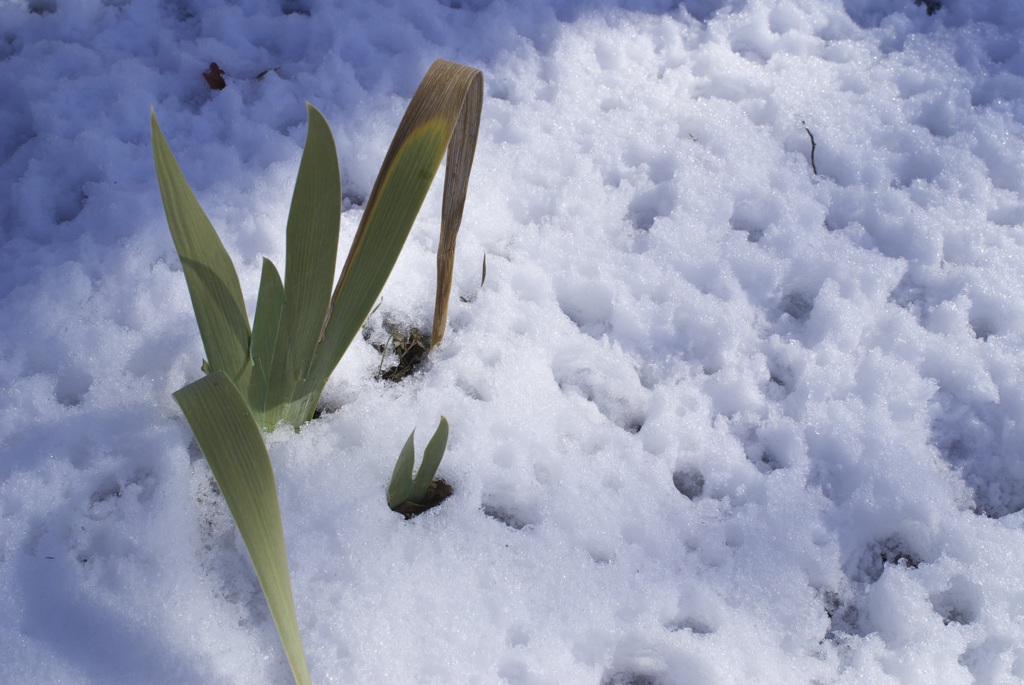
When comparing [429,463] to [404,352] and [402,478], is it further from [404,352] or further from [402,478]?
[404,352]

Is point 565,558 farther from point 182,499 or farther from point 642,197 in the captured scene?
point 642,197

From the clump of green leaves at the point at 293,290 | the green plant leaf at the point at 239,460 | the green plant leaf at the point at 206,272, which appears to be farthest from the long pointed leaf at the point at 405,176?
the green plant leaf at the point at 239,460

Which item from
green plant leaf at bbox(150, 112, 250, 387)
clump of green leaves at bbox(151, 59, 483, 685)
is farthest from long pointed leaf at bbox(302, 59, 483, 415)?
green plant leaf at bbox(150, 112, 250, 387)

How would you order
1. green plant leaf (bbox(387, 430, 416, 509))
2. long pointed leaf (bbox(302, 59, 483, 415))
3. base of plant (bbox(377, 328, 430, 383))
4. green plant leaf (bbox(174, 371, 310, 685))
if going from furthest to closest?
base of plant (bbox(377, 328, 430, 383)), green plant leaf (bbox(387, 430, 416, 509)), long pointed leaf (bbox(302, 59, 483, 415)), green plant leaf (bbox(174, 371, 310, 685))

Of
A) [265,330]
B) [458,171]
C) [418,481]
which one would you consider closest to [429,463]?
[418,481]

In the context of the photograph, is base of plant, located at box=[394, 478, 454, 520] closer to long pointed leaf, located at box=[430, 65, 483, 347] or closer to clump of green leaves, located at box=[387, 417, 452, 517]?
clump of green leaves, located at box=[387, 417, 452, 517]

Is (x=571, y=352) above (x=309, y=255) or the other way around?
the other way around
